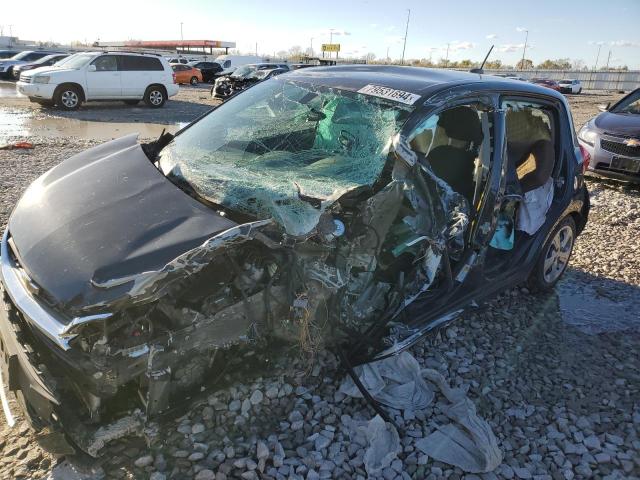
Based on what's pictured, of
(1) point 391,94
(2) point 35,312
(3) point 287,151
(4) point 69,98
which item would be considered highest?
(1) point 391,94

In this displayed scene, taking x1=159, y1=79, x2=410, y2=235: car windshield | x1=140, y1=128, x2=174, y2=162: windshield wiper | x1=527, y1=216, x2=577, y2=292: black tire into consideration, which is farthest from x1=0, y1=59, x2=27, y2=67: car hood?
x1=527, y1=216, x2=577, y2=292: black tire

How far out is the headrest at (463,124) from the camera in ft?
10.00

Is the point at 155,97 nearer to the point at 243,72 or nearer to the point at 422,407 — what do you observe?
the point at 243,72

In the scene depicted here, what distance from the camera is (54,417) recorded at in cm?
199

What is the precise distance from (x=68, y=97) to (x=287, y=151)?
1324 cm

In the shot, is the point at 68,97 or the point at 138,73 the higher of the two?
the point at 138,73

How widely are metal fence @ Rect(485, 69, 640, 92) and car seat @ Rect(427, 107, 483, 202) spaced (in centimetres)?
4841

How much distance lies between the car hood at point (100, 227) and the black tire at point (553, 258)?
280 cm

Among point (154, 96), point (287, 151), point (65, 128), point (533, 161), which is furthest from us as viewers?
point (154, 96)

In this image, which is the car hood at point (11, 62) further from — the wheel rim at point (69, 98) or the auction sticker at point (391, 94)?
the auction sticker at point (391, 94)

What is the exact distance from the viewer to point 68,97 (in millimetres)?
13719

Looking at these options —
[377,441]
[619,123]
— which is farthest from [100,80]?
[377,441]

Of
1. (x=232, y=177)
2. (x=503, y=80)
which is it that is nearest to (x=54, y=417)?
(x=232, y=177)

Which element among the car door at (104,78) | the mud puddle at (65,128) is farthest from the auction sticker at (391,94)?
the car door at (104,78)
